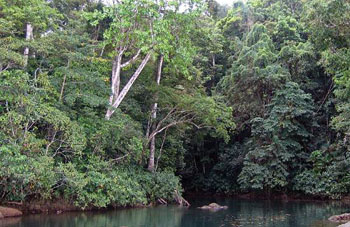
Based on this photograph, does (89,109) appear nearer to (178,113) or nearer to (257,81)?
(178,113)

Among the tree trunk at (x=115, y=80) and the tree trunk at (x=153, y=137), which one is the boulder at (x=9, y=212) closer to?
the tree trunk at (x=115, y=80)

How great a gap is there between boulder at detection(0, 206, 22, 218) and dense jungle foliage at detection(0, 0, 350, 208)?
0.46m

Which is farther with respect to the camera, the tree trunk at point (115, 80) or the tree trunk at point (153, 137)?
the tree trunk at point (153, 137)

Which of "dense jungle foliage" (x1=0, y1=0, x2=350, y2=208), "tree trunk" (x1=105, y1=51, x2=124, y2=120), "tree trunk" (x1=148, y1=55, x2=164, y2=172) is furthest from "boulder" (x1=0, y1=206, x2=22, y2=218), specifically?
"tree trunk" (x1=148, y1=55, x2=164, y2=172)

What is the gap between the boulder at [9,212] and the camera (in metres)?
13.1

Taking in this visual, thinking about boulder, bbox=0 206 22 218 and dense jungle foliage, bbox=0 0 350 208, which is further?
dense jungle foliage, bbox=0 0 350 208

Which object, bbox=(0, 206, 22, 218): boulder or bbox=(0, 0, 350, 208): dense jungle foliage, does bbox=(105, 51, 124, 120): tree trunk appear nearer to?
bbox=(0, 0, 350, 208): dense jungle foliage

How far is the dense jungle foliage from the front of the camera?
13.3 metres

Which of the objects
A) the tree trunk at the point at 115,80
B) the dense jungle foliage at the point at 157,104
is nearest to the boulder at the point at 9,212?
the dense jungle foliage at the point at 157,104

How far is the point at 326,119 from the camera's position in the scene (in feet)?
81.2

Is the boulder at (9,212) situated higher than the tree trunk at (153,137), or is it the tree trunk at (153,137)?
the tree trunk at (153,137)

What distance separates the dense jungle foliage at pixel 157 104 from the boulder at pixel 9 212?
0.46 m

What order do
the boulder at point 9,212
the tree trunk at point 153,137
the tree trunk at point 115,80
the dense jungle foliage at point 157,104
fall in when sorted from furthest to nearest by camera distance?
the tree trunk at point 153,137, the tree trunk at point 115,80, the dense jungle foliage at point 157,104, the boulder at point 9,212

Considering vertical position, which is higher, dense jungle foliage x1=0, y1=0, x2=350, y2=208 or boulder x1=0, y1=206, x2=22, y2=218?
dense jungle foliage x1=0, y1=0, x2=350, y2=208
